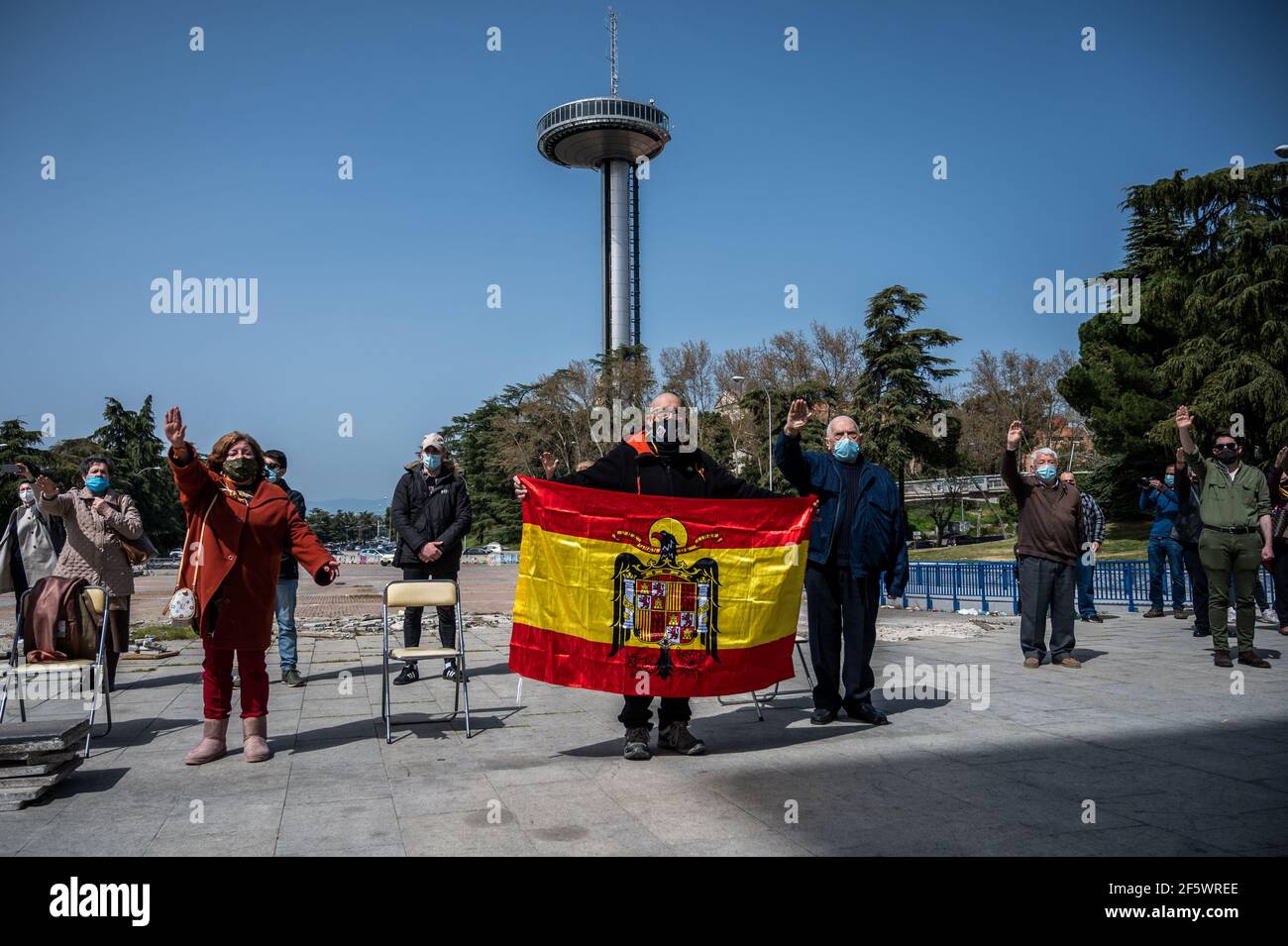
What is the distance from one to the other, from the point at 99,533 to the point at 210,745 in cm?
329

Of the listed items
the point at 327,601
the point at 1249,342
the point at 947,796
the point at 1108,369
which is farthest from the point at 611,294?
the point at 947,796

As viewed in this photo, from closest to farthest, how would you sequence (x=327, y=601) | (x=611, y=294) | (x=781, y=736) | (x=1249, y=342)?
(x=781, y=736)
(x=327, y=601)
(x=1249, y=342)
(x=611, y=294)

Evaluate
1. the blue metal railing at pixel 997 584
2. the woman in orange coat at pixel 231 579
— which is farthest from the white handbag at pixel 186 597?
the blue metal railing at pixel 997 584

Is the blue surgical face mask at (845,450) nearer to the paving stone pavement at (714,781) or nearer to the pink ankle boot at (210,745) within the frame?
the paving stone pavement at (714,781)

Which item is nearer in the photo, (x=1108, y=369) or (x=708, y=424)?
(x=1108, y=369)

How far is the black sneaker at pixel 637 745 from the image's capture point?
5.84 m

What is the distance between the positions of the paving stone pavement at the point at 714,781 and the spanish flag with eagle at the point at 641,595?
57 centimetres

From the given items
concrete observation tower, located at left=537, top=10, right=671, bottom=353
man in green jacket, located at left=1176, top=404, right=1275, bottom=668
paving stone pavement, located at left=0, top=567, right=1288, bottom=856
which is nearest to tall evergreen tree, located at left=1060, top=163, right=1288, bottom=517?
man in green jacket, located at left=1176, top=404, right=1275, bottom=668

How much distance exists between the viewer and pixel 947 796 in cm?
479

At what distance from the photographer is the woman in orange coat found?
5910 mm

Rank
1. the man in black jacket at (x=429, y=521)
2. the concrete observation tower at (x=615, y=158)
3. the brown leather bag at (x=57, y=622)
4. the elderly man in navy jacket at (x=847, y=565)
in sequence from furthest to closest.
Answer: the concrete observation tower at (x=615, y=158)
the man in black jacket at (x=429, y=521)
the elderly man in navy jacket at (x=847, y=565)
the brown leather bag at (x=57, y=622)

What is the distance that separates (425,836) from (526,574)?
2.13 metres

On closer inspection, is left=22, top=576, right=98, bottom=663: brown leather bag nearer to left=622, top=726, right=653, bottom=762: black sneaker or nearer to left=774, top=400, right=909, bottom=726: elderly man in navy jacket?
left=622, top=726, right=653, bottom=762: black sneaker

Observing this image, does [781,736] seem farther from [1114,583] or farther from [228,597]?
[1114,583]
